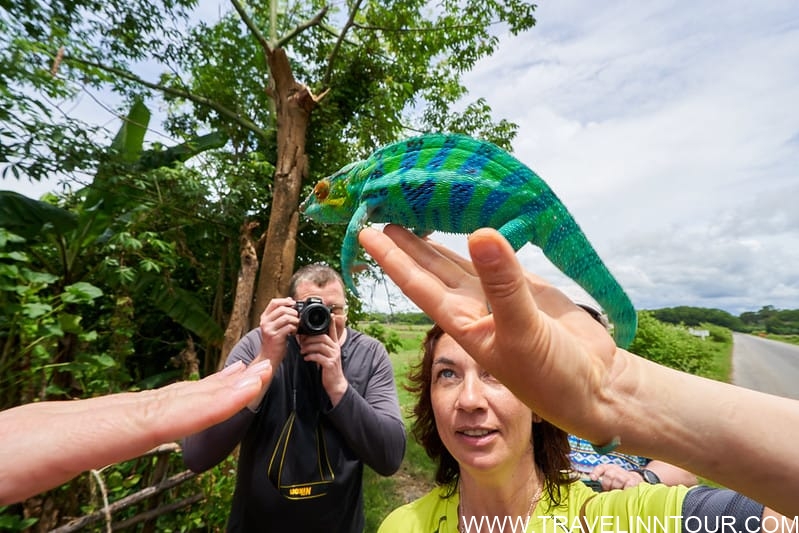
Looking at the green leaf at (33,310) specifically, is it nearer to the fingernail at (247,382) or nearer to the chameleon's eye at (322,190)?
the chameleon's eye at (322,190)

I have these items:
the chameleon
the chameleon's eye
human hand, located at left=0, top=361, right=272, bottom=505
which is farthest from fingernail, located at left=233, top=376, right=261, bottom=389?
the chameleon's eye

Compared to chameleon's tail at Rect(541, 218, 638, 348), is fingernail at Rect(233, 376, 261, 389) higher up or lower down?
lower down

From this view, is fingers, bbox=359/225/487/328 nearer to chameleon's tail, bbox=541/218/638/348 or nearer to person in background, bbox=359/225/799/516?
person in background, bbox=359/225/799/516

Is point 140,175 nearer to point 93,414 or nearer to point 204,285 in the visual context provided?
point 204,285

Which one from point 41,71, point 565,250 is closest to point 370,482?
point 565,250

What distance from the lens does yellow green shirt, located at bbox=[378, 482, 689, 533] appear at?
2.92 feet

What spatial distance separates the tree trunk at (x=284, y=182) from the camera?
11.6 ft

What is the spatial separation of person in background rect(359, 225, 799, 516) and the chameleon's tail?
0.45m

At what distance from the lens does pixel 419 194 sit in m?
1.27

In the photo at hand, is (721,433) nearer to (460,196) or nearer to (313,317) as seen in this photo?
(460,196)

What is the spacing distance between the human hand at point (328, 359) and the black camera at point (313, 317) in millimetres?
30

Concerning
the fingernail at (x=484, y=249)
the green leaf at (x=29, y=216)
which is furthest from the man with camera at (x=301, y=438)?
the green leaf at (x=29, y=216)

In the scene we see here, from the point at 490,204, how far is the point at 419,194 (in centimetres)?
23

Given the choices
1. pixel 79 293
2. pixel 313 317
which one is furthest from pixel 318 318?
pixel 79 293
